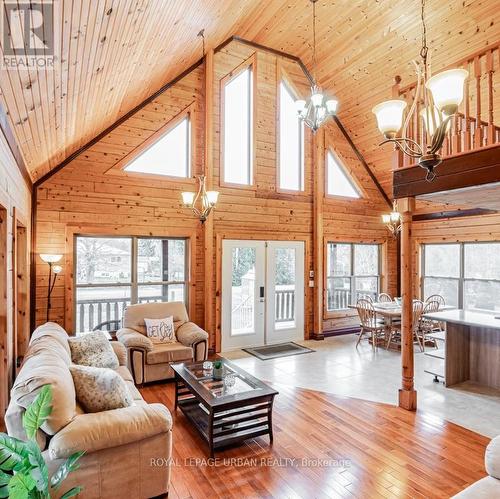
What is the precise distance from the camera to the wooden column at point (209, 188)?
6301 millimetres

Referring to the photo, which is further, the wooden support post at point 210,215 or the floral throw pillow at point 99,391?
the wooden support post at point 210,215

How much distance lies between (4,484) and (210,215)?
4805mm

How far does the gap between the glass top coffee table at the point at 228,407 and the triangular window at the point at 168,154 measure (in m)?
3.65

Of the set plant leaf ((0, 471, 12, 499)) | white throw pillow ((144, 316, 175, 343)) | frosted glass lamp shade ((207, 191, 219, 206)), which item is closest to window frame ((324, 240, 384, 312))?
frosted glass lamp shade ((207, 191, 219, 206))

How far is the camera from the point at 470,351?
489 centimetres

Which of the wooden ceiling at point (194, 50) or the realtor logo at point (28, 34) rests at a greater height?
the wooden ceiling at point (194, 50)

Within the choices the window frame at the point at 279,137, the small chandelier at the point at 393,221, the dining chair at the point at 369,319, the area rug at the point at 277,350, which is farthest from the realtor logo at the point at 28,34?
the small chandelier at the point at 393,221

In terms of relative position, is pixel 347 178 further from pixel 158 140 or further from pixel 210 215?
pixel 158 140

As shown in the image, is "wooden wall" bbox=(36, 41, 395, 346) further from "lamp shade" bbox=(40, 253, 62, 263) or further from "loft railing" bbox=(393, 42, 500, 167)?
"loft railing" bbox=(393, 42, 500, 167)

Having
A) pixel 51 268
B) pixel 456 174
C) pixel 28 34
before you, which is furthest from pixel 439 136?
pixel 51 268

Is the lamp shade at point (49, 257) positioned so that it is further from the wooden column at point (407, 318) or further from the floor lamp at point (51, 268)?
the wooden column at point (407, 318)

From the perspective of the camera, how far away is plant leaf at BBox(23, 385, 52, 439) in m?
1.93

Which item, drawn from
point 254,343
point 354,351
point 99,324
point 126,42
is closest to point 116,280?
point 99,324

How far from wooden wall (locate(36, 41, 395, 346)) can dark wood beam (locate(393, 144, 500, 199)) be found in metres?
3.28
